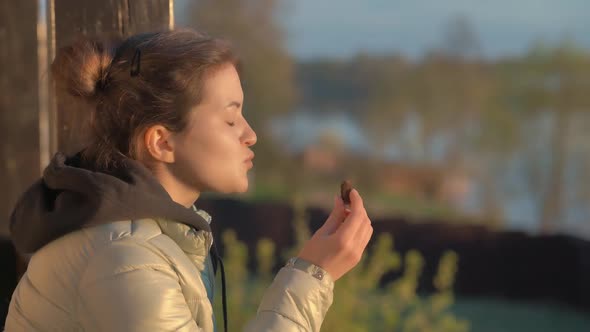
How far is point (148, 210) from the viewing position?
1.38 metres

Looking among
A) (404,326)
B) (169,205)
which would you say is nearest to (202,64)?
(169,205)

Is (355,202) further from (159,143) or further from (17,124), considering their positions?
(17,124)

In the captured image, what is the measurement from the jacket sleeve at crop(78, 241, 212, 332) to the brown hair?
24 centimetres

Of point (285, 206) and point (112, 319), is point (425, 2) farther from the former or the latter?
point (112, 319)

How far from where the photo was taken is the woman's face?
153 cm

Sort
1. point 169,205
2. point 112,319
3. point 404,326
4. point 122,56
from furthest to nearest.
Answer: point 404,326, point 122,56, point 169,205, point 112,319

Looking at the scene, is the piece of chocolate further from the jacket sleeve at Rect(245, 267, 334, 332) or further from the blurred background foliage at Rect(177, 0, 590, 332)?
the blurred background foliage at Rect(177, 0, 590, 332)

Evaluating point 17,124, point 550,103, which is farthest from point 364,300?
point 17,124

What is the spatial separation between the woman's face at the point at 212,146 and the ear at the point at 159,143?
0.01 meters

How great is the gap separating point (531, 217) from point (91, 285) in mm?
4728

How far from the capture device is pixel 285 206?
6055 millimetres

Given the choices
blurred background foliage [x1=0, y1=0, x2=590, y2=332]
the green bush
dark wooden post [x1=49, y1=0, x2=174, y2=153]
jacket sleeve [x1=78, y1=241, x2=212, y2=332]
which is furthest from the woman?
blurred background foliage [x1=0, y1=0, x2=590, y2=332]

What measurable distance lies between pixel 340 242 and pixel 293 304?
15 cm

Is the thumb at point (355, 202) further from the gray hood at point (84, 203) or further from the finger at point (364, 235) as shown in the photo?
the gray hood at point (84, 203)
